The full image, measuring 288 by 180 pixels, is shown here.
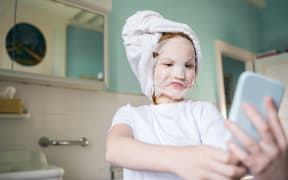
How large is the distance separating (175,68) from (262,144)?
0.87 feet

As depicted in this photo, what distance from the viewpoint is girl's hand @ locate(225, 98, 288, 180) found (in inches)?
12.1

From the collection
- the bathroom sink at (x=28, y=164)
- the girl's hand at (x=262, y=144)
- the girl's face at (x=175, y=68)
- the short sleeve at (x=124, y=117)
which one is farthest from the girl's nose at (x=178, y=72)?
the bathroom sink at (x=28, y=164)

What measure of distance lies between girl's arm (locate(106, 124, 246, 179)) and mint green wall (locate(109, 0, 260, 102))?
1290 mm

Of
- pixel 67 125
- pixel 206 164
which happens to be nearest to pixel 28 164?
pixel 67 125

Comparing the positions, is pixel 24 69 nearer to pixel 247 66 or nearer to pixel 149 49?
pixel 149 49

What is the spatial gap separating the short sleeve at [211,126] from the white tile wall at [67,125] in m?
1.06

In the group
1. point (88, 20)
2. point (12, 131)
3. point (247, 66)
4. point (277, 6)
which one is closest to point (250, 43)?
point (247, 66)

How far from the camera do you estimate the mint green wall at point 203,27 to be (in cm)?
176

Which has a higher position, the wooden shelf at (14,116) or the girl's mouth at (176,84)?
the girl's mouth at (176,84)

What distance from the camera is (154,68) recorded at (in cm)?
59

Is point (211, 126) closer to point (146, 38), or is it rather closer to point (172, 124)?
point (172, 124)

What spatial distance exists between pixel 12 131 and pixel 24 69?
31cm

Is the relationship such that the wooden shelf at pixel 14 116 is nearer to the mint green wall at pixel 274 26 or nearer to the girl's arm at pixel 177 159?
the girl's arm at pixel 177 159

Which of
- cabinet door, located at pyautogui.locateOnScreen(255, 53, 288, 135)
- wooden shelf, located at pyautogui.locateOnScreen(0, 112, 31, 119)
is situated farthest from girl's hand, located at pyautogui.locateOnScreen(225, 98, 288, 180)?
cabinet door, located at pyautogui.locateOnScreen(255, 53, 288, 135)
